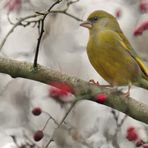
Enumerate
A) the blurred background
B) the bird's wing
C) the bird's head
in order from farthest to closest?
the blurred background
the bird's head
the bird's wing

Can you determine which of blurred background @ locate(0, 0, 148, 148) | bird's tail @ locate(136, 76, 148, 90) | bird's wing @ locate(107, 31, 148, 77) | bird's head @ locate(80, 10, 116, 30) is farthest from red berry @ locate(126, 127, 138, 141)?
blurred background @ locate(0, 0, 148, 148)

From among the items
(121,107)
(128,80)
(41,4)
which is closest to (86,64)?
(41,4)

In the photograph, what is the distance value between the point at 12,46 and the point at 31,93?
68cm

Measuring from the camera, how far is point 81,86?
3439mm

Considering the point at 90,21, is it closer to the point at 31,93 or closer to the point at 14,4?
the point at 14,4

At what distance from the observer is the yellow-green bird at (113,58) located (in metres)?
4.25

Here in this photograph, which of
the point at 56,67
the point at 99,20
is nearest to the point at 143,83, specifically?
the point at 99,20

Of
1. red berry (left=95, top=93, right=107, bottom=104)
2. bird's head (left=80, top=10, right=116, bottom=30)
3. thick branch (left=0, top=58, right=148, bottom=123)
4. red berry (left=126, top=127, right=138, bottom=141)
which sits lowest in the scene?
red berry (left=126, top=127, right=138, bottom=141)

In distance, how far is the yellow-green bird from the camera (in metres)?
4.25

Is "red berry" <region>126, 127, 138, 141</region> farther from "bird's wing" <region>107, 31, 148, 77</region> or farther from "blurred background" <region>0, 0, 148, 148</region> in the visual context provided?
"blurred background" <region>0, 0, 148, 148</region>

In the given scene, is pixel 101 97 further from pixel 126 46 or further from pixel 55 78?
pixel 126 46

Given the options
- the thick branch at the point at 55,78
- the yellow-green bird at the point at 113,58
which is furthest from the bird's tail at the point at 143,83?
the thick branch at the point at 55,78

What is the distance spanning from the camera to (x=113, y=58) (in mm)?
4305

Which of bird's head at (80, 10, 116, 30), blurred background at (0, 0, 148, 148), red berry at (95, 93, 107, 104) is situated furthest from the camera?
blurred background at (0, 0, 148, 148)
